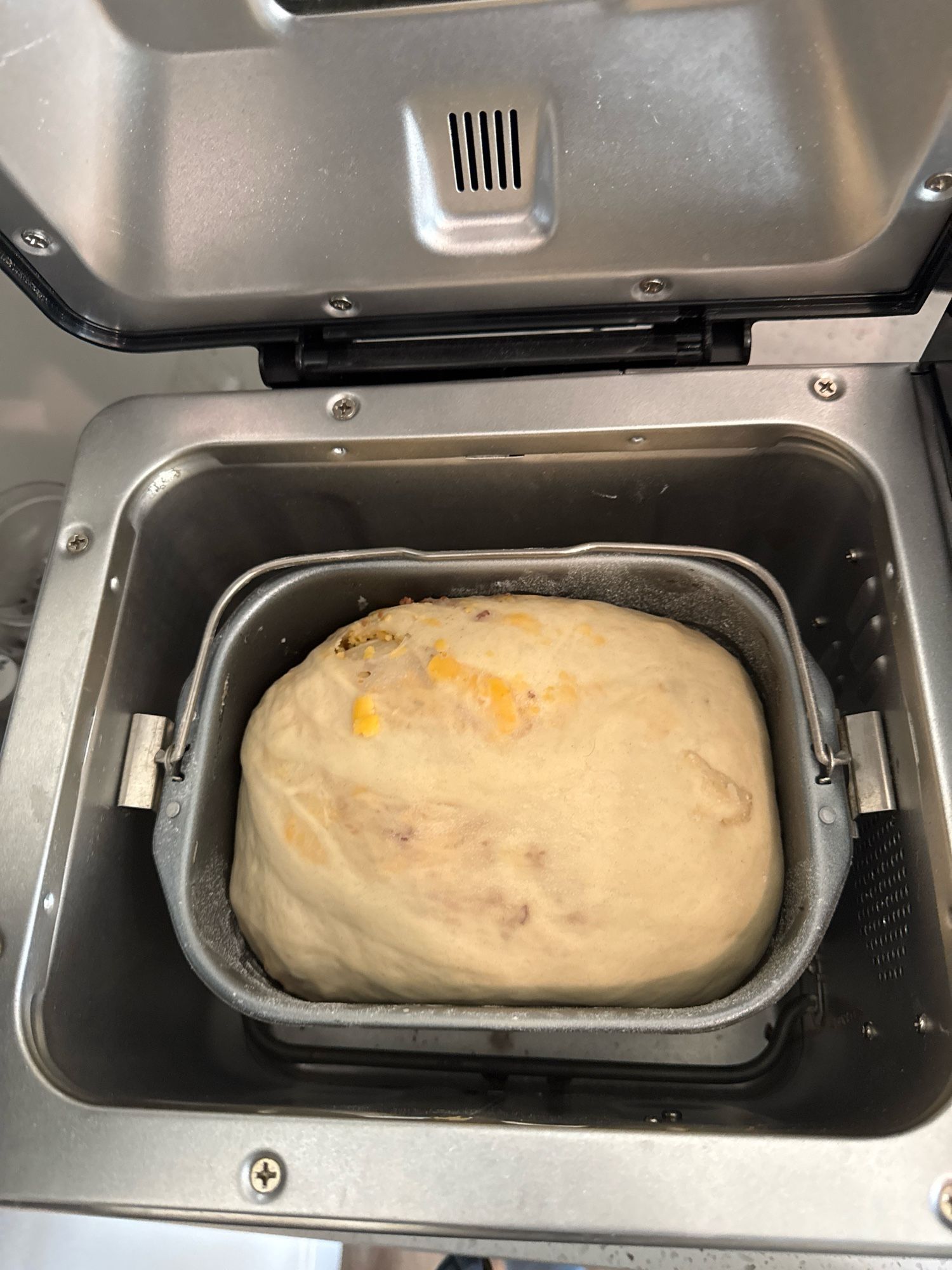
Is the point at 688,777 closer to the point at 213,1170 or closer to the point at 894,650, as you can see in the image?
the point at 894,650

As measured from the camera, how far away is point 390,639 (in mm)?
756

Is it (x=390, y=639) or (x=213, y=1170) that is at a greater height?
(x=390, y=639)

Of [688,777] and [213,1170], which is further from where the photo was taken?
[688,777]

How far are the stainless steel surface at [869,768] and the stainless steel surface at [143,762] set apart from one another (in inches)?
23.0

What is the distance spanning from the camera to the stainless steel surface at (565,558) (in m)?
0.67

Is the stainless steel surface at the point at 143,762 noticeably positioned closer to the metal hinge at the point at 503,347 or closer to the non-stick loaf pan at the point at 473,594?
the non-stick loaf pan at the point at 473,594

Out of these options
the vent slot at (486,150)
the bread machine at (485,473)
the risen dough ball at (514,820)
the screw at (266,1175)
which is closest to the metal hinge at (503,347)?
the bread machine at (485,473)

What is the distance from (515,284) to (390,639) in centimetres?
33

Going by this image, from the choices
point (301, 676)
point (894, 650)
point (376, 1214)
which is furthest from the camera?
point (301, 676)

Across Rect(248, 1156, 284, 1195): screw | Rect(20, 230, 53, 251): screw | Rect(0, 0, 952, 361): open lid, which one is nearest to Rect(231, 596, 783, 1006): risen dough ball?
Rect(248, 1156, 284, 1195): screw

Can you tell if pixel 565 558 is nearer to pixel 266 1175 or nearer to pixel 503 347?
pixel 503 347

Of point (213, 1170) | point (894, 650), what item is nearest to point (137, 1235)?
point (213, 1170)

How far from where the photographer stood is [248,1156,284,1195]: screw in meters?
0.54

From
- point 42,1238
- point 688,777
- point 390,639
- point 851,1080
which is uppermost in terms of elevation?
point 390,639
